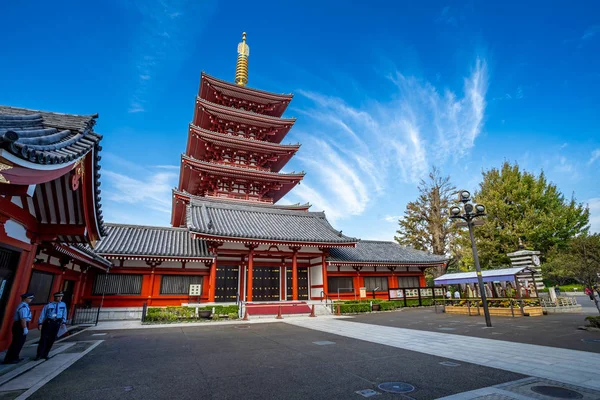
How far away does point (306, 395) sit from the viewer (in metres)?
4.39

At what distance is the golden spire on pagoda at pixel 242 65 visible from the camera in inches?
1259

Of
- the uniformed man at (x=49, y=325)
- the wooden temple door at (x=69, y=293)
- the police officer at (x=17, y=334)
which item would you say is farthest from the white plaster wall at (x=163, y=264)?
the police officer at (x=17, y=334)

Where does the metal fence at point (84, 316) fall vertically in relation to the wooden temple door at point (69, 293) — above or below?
below

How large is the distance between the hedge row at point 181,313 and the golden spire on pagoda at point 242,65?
79.9ft

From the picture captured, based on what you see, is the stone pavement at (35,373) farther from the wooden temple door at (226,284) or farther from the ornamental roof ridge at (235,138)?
the ornamental roof ridge at (235,138)

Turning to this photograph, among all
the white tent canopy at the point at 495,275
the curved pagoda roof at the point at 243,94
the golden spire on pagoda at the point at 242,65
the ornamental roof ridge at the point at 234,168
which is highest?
Answer: the golden spire on pagoda at the point at 242,65

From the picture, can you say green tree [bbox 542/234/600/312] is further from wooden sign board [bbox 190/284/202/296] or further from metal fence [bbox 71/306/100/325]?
metal fence [bbox 71/306/100/325]

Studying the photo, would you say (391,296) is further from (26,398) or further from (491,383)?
(26,398)

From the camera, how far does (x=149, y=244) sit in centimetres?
1873

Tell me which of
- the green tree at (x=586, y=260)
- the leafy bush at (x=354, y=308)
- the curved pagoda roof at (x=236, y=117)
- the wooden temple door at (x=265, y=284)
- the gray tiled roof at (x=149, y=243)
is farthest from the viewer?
the curved pagoda roof at (x=236, y=117)

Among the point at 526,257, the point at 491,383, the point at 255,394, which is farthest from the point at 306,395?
the point at 526,257

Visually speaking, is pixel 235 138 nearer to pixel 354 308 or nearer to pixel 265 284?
pixel 265 284

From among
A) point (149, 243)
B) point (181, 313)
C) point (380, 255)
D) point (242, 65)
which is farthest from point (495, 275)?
point (242, 65)

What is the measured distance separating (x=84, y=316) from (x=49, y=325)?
10.1m
